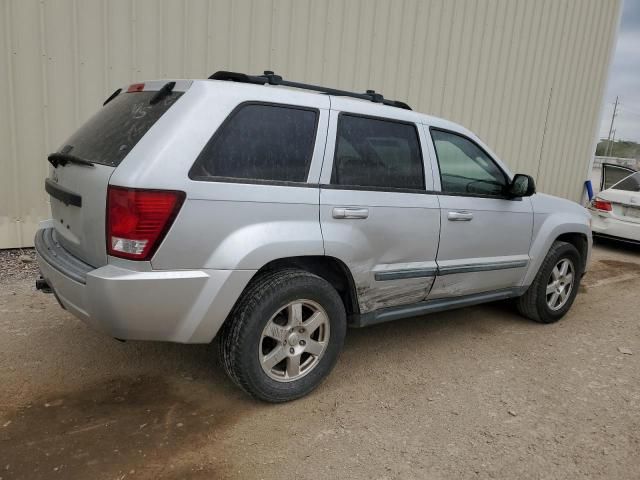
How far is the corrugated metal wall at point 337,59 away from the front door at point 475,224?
3406mm

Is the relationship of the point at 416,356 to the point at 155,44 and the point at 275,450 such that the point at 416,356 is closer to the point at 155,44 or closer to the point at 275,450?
the point at 275,450

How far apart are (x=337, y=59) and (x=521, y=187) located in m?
3.83

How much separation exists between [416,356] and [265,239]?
1707mm

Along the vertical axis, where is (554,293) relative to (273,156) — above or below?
below

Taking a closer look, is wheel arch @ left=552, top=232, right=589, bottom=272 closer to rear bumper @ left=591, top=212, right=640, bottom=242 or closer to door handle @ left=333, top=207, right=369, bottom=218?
door handle @ left=333, top=207, right=369, bottom=218

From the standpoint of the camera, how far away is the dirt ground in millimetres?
2471

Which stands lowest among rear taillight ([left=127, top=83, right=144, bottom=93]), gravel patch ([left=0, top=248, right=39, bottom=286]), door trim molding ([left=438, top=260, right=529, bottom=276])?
gravel patch ([left=0, top=248, right=39, bottom=286])

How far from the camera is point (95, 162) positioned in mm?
2641

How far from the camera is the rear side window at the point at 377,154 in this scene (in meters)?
3.10

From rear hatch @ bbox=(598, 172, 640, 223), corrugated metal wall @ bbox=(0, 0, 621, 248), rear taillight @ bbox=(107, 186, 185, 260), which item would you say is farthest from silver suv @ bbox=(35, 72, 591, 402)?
rear hatch @ bbox=(598, 172, 640, 223)

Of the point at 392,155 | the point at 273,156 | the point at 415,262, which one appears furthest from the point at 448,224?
the point at 273,156

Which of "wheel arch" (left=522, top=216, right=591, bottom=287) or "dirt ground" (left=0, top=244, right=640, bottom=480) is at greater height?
"wheel arch" (left=522, top=216, right=591, bottom=287)

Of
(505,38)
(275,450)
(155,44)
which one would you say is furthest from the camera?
(505,38)

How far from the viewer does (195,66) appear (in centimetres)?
591
